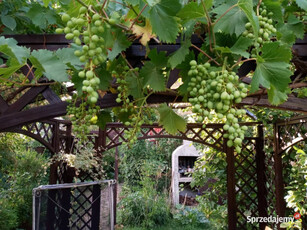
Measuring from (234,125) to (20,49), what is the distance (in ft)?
1.87

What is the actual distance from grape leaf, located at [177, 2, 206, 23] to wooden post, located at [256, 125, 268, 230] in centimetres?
413

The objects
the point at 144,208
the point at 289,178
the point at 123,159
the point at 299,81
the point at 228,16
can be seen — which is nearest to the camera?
the point at 228,16

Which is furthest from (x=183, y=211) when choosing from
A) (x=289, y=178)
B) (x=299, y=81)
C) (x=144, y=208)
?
(x=299, y=81)

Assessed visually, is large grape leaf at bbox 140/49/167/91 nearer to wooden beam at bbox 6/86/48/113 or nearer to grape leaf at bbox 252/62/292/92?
grape leaf at bbox 252/62/292/92

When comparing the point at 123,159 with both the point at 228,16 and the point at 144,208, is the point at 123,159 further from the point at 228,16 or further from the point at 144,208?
the point at 228,16

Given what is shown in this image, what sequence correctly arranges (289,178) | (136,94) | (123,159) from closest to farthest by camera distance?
(136,94) < (289,178) < (123,159)

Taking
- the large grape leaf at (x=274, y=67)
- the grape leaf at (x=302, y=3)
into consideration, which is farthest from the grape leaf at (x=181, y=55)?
the grape leaf at (x=302, y=3)

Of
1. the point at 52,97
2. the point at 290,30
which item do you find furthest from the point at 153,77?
the point at 52,97

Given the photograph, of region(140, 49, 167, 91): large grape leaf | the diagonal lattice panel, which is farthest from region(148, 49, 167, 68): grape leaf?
the diagonal lattice panel

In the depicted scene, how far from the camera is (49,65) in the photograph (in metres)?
0.75

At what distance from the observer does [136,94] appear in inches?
42.4

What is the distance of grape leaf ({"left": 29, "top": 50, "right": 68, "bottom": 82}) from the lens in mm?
729

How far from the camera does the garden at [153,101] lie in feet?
2.41

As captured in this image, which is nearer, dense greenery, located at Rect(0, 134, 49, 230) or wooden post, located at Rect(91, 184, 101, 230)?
wooden post, located at Rect(91, 184, 101, 230)
